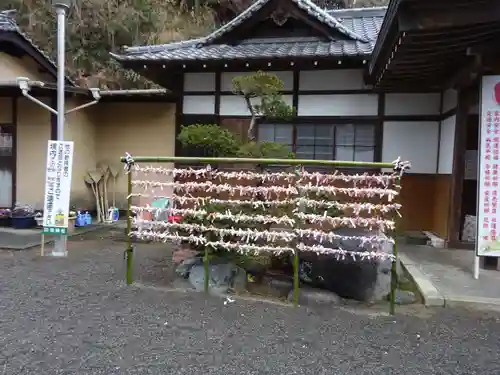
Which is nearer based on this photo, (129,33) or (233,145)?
(233,145)

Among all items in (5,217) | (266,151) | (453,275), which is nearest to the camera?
(453,275)

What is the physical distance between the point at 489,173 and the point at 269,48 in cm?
516

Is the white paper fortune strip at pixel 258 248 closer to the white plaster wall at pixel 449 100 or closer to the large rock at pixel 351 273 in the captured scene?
the large rock at pixel 351 273

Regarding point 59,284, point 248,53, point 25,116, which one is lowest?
point 59,284

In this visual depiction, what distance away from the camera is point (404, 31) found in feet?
14.4

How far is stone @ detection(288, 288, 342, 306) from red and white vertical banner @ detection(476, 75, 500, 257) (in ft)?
6.55

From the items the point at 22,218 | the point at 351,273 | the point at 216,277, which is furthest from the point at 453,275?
the point at 22,218

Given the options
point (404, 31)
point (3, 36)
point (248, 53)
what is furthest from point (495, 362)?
point (3, 36)

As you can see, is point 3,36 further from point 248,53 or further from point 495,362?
point 495,362

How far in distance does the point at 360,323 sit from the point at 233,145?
3145mm

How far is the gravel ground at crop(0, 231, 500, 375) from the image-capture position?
10.5 feet

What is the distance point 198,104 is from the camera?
9234 millimetres

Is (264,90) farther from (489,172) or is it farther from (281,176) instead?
(489,172)

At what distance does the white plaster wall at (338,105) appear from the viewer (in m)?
8.38
